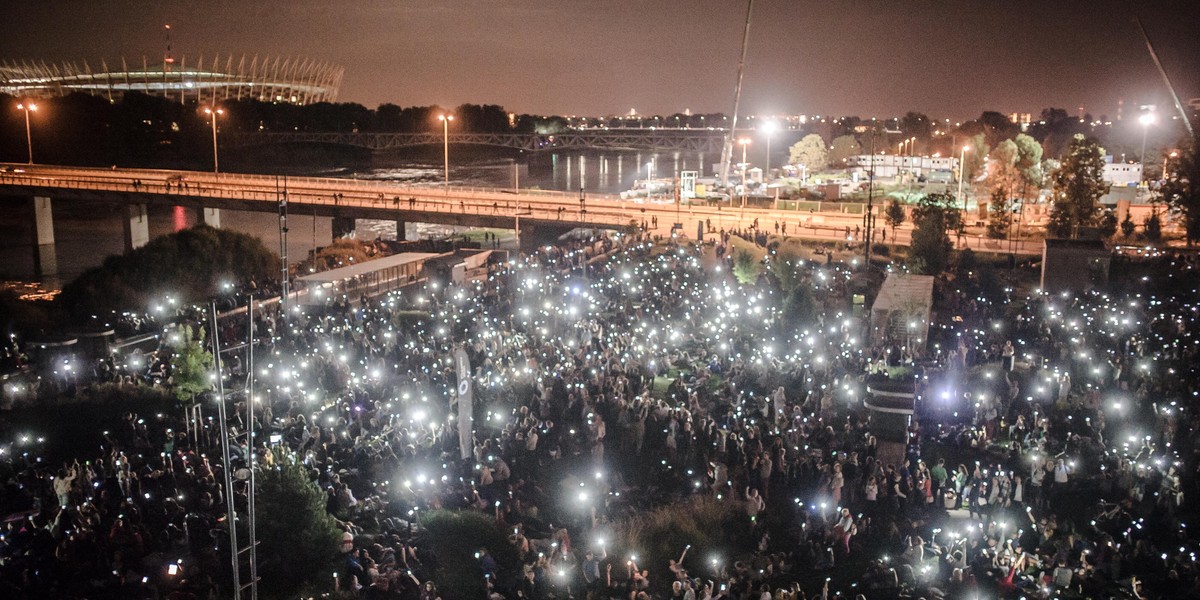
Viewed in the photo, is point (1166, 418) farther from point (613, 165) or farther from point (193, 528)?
point (613, 165)

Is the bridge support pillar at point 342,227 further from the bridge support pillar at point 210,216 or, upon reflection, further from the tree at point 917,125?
the tree at point 917,125

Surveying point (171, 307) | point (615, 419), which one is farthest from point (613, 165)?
point (615, 419)

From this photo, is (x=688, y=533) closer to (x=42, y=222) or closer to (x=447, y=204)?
(x=447, y=204)

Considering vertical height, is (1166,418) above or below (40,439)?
above

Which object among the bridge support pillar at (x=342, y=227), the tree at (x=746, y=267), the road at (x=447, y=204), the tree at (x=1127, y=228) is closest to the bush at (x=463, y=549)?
the tree at (x=746, y=267)

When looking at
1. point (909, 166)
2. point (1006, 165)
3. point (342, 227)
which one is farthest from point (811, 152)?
point (342, 227)

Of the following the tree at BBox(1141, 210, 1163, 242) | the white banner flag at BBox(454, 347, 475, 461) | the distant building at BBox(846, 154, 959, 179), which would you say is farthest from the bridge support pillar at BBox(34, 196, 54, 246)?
the tree at BBox(1141, 210, 1163, 242)
